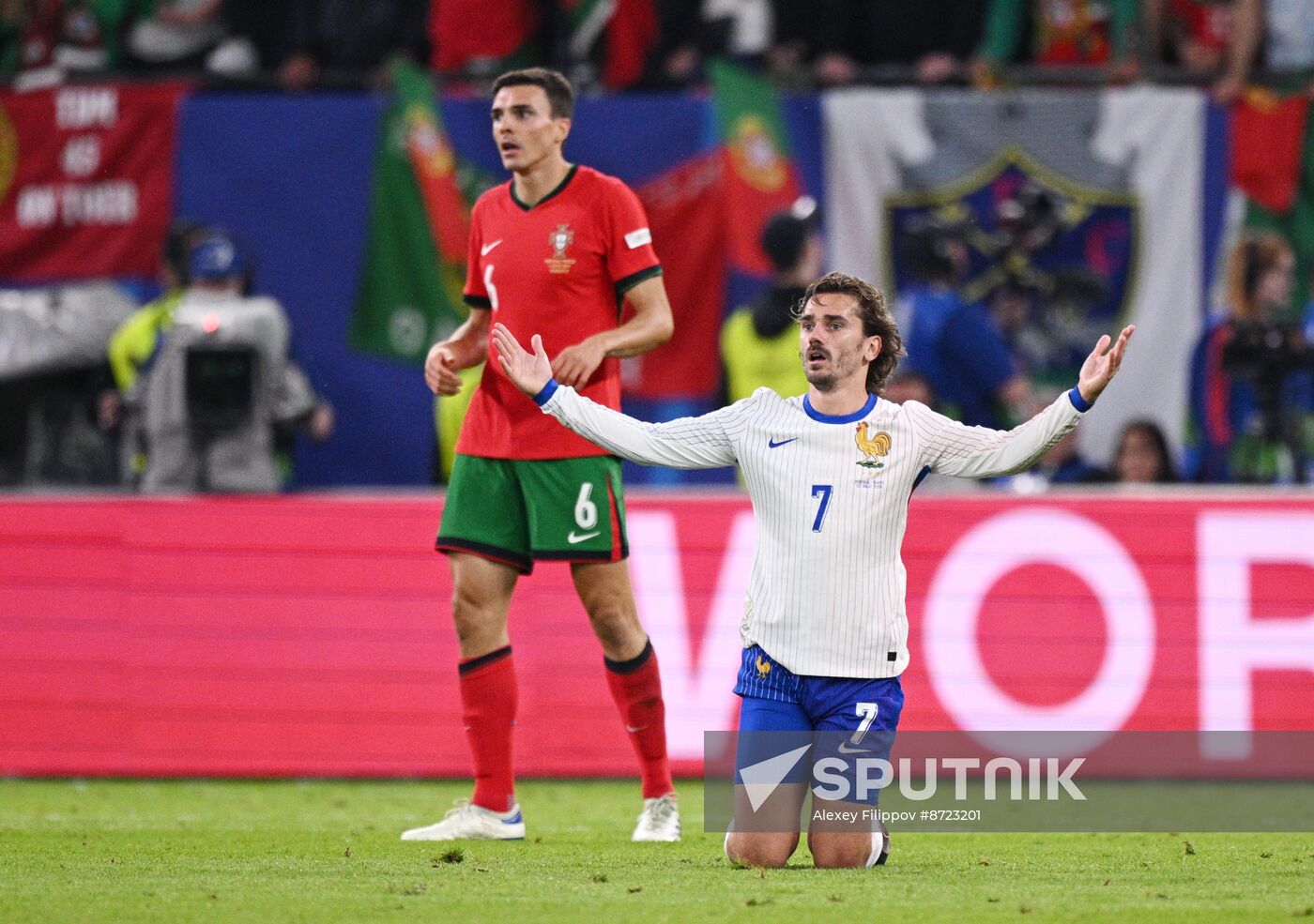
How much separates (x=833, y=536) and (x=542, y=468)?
1.22m

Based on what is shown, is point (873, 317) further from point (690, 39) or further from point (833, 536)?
point (690, 39)

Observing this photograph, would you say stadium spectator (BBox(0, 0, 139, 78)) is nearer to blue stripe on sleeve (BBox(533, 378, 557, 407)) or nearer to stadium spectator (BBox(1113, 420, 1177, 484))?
stadium spectator (BBox(1113, 420, 1177, 484))

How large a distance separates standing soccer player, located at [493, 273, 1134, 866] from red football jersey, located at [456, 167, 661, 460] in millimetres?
777

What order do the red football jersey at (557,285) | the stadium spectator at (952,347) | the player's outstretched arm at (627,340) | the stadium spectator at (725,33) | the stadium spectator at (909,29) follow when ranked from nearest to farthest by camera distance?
1. the player's outstretched arm at (627,340)
2. the red football jersey at (557,285)
3. the stadium spectator at (952,347)
4. the stadium spectator at (725,33)
5. the stadium spectator at (909,29)

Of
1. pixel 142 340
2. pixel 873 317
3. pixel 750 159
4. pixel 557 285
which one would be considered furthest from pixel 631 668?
pixel 750 159

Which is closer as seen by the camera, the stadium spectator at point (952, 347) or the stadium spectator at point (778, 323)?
the stadium spectator at point (778, 323)

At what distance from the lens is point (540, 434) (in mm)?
6684

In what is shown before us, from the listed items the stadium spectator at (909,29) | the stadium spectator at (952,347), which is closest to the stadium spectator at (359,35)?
the stadium spectator at (909,29)

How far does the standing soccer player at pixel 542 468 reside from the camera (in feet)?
21.8

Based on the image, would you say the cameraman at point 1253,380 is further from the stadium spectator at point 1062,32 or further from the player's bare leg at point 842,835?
the player's bare leg at point 842,835

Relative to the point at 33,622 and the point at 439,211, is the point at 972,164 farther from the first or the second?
the point at 33,622

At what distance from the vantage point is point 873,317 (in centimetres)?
585

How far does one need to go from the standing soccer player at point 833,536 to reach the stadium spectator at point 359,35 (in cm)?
743

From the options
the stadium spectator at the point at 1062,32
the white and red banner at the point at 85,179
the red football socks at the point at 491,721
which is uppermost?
the stadium spectator at the point at 1062,32
